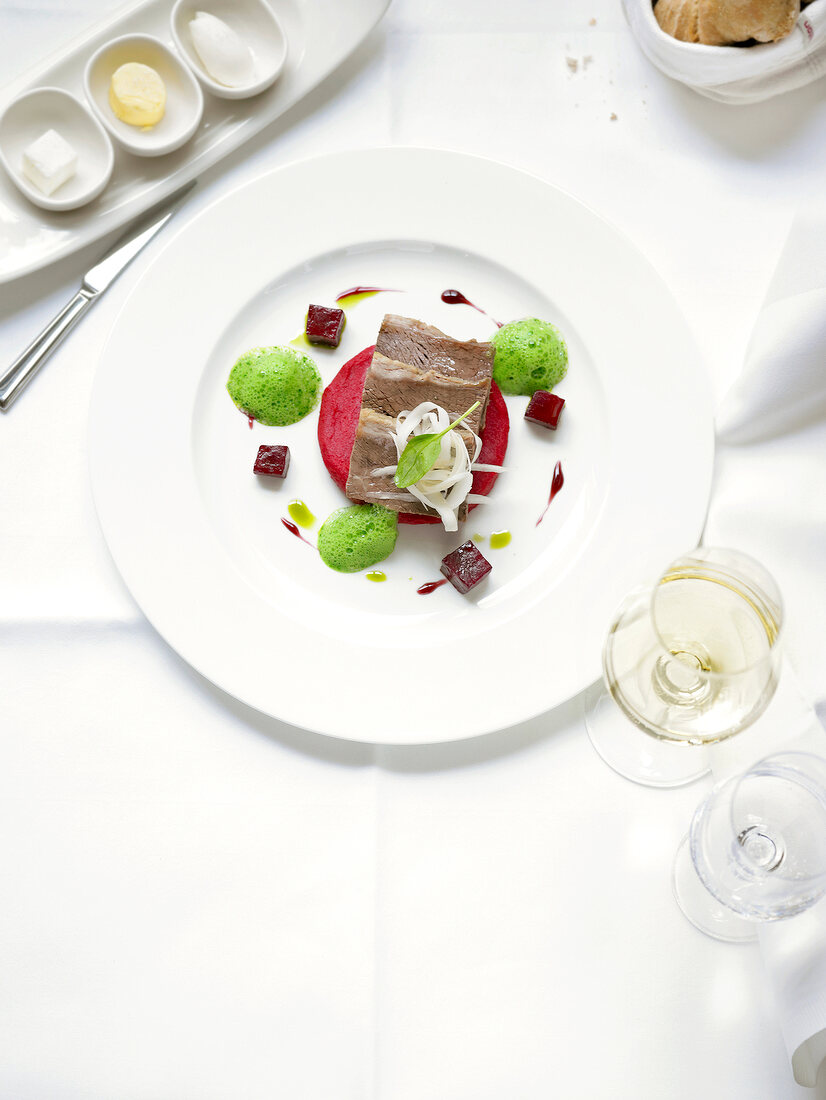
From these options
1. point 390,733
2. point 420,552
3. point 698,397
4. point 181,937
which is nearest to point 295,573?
point 420,552

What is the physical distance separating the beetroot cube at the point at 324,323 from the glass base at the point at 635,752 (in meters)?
1.24

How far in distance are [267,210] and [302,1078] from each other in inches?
92.1

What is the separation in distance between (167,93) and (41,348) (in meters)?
0.85

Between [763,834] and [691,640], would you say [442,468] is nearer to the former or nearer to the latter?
[691,640]

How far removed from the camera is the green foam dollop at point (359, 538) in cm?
241

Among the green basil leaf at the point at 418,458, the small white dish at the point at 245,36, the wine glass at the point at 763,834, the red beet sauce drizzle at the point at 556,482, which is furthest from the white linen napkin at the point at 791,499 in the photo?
the small white dish at the point at 245,36

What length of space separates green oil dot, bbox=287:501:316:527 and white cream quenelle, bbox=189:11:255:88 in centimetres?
124

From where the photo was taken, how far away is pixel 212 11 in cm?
256

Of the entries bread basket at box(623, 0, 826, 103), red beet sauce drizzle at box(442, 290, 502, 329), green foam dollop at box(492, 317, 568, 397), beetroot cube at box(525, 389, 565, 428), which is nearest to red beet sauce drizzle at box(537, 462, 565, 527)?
beetroot cube at box(525, 389, 565, 428)

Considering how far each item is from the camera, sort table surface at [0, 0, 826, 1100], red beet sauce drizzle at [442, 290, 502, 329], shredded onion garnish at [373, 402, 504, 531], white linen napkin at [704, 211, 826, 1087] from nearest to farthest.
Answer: white linen napkin at [704, 211, 826, 1087] < table surface at [0, 0, 826, 1100] < shredded onion garnish at [373, 402, 504, 531] < red beet sauce drizzle at [442, 290, 502, 329]

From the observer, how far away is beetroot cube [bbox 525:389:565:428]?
2424mm

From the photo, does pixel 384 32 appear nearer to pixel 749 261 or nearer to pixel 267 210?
pixel 267 210

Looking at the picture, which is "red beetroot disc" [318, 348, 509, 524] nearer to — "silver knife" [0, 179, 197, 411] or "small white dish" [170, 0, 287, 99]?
"silver knife" [0, 179, 197, 411]

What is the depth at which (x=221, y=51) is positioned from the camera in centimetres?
247
